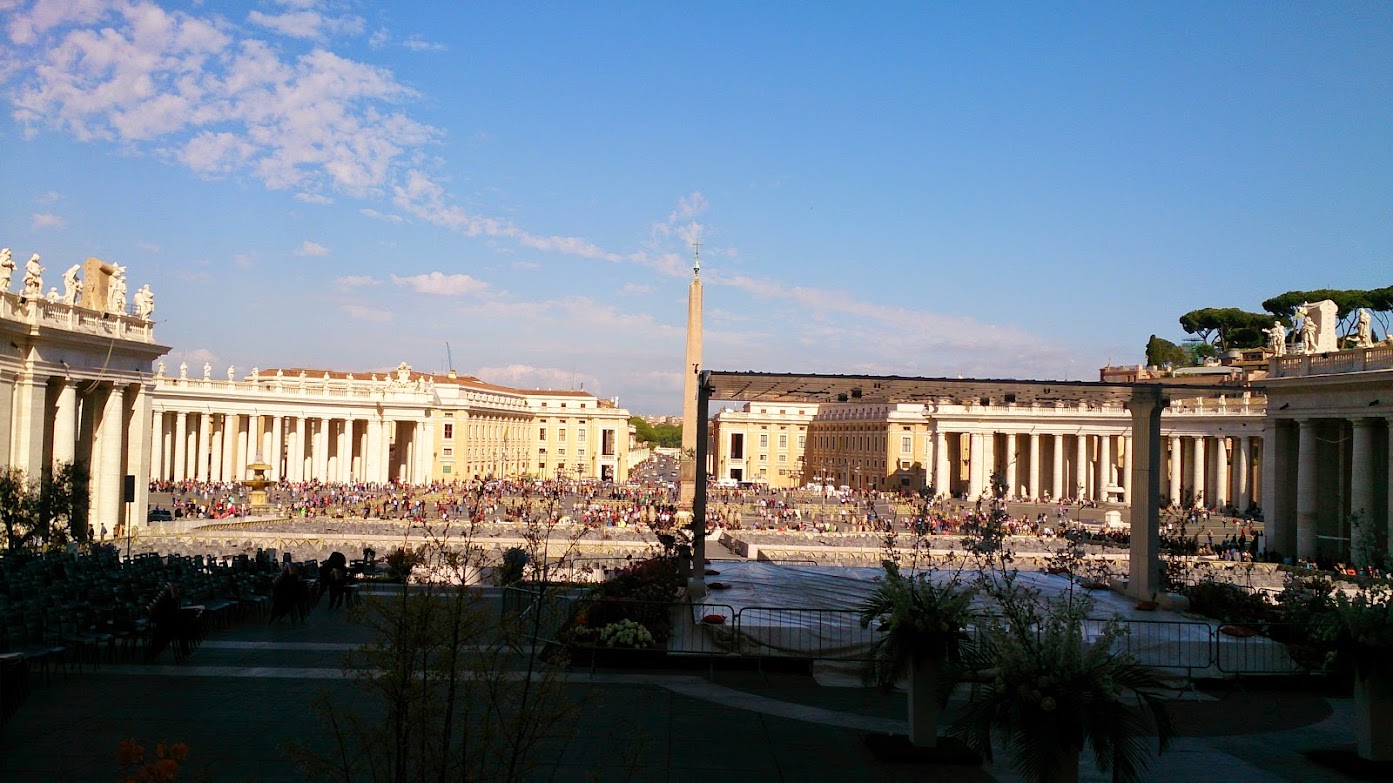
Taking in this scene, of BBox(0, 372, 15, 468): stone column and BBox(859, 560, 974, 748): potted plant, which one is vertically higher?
BBox(0, 372, 15, 468): stone column

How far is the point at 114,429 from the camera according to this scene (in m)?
32.6

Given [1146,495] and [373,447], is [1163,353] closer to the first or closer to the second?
[373,447]

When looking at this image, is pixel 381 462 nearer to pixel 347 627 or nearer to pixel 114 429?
pixel 114 429

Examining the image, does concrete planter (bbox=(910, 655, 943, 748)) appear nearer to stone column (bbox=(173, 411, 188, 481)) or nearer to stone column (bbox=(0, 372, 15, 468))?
stone column (bbox=(0, 372, 15, 468))

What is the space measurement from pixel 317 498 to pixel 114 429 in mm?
23230

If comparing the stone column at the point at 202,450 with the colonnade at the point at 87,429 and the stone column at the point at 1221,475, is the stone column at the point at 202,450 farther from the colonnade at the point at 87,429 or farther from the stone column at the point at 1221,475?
the stone column at the point at 1221,475

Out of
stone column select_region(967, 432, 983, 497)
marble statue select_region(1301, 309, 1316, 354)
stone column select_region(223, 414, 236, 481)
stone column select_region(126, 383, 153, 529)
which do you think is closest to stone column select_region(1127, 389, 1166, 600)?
marble statue select_region(1301, 309, 1316, 354)

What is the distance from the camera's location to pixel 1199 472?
6538 cm

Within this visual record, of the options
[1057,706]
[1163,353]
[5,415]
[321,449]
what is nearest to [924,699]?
[1057,706]

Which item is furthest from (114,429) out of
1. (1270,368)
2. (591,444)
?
(591,444)

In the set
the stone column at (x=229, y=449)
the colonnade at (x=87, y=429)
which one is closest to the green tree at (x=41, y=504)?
the colonnade at (x=87, y=429)

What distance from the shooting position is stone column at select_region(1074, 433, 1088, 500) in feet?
252

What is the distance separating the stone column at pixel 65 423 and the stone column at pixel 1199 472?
61.2m

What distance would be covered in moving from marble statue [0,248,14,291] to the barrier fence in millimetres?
21872
